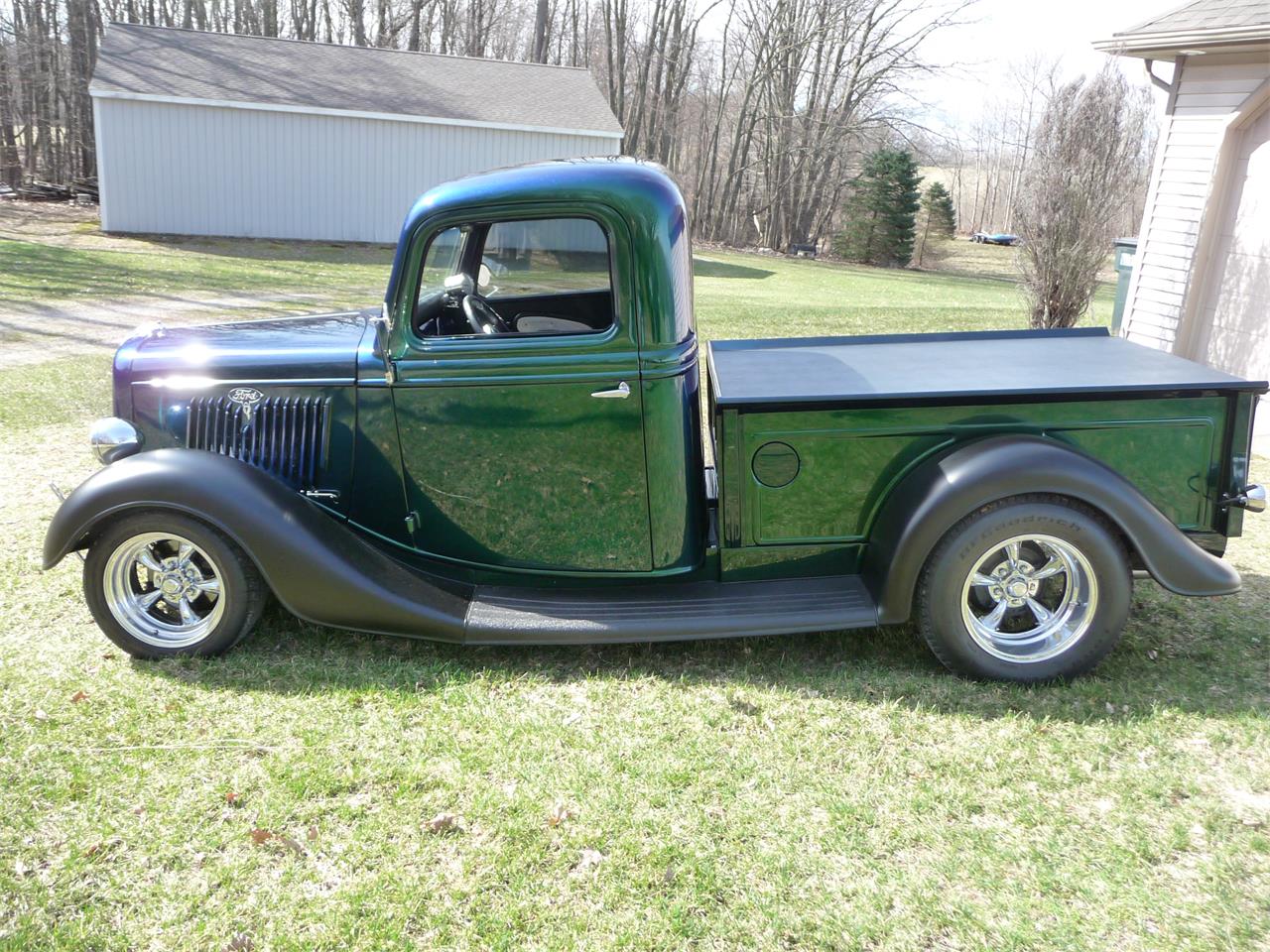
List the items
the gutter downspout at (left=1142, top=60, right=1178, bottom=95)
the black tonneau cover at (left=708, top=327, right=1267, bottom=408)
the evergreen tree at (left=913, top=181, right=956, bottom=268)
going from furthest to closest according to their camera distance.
→ the evergreen tree at (left=913, top=181, right=956, bottom=268)
the gutter downspout at (left=1142, top=60, right=1178, bottom=95)
the black tonneau cover at (left=708, top=327, right=1267, bottom=408)

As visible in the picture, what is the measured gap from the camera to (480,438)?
4004 mm

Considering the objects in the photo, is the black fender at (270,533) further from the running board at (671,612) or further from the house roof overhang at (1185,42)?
the house roof overhang at (1185,42)

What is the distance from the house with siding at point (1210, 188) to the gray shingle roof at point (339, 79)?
1624cm

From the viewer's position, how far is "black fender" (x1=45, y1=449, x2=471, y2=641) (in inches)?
150

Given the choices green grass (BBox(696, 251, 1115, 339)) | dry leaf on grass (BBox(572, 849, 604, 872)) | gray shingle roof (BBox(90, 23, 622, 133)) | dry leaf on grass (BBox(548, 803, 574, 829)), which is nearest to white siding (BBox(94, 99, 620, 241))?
gray shingle roof (BBox(90, 23, 622, 133))

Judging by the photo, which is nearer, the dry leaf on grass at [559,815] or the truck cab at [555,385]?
the dry leaf on grass at [559,815]

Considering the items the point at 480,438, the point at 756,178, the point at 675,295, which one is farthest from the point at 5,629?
the point at 756,178

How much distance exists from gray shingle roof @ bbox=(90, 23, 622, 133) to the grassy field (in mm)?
20869

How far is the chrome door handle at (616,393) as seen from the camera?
3.86 meters

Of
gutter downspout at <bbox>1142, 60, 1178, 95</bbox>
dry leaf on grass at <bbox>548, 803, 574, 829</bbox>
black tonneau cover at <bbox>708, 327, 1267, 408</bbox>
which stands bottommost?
dry leaf on grass at <bbox>548, 803, 574, 829</bbox>

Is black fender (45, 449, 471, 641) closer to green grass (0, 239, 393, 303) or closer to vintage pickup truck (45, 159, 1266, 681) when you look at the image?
vintage pickup truck (45, 159, 1266, 681)

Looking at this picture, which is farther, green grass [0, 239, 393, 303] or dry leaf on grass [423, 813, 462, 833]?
green grass [0, 239, 393, 303]

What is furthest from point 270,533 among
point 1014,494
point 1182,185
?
point 1182,185

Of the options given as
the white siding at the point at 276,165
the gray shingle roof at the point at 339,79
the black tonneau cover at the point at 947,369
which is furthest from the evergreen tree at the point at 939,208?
the black tonneau cover at the point at 947,369
